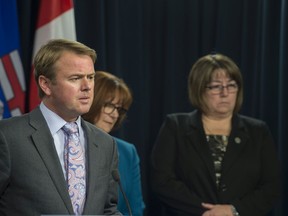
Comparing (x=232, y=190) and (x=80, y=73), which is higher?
(x=80, y=73)

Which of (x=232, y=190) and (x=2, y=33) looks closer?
(x=232, y=190)

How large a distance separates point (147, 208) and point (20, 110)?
1166mm

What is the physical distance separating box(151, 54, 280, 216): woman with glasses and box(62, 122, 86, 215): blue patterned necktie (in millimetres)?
1158

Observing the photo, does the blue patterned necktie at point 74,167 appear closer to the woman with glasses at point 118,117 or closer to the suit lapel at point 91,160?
the suit lapel at point 91,160

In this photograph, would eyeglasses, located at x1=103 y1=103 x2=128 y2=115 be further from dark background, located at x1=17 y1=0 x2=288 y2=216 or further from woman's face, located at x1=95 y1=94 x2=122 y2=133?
A: dark background, located at x1=17 y1=0 x2=288 y2=216

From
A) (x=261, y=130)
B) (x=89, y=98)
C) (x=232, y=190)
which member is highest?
(x=89, y=98)

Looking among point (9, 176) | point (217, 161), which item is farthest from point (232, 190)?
point (9, 176)

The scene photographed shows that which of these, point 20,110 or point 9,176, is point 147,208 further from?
point 9,176

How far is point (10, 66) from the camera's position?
3.26m

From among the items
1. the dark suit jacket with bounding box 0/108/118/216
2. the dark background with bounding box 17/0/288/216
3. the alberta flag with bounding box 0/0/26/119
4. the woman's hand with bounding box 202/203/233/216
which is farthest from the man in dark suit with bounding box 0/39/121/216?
the dark background with bounding box 17/0/288/216

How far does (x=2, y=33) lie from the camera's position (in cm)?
328

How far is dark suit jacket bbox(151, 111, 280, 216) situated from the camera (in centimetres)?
305

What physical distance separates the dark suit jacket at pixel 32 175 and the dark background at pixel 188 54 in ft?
6.24

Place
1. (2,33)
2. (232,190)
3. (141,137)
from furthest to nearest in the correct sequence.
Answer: (141,137) → (2,33) → (232,190)
